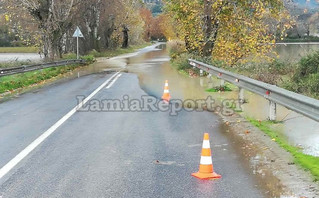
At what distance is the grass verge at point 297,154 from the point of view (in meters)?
6.34

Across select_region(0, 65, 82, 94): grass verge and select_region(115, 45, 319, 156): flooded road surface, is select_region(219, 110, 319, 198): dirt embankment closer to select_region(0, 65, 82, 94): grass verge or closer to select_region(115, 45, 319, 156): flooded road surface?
select_region(115, 45, 319, 156): flooded road surface

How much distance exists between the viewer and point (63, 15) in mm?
36406

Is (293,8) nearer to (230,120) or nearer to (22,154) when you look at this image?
(230,120)

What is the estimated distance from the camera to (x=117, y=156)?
287 inches

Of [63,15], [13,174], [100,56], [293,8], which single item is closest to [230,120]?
[13,174]

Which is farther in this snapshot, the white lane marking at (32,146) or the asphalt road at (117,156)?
the white lane marking at (32,146)

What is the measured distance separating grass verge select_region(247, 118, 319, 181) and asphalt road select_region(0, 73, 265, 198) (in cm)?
91

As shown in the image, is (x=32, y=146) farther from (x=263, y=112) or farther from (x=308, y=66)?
(x=308, y=66)

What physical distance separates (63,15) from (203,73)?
17.2 metres

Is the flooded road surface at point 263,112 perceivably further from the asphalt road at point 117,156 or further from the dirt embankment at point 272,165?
the asphalt road at point 117,156

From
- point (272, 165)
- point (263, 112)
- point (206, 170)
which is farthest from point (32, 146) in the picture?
point (263, 112)

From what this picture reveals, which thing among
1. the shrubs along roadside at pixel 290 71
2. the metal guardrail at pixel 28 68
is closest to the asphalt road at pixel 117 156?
the shrubs along roadside at pixel 290 71

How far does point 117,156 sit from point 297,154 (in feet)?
9.95

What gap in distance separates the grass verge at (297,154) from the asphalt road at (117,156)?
2.98 ft
